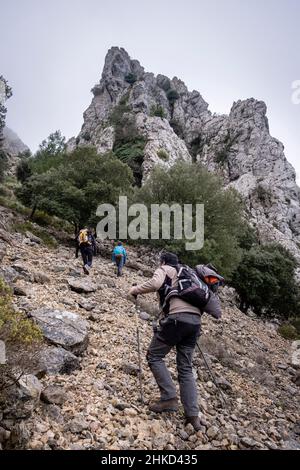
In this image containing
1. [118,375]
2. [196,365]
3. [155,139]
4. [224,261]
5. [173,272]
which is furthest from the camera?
[155,139]

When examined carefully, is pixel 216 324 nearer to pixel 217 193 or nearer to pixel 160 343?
pixel 160 343

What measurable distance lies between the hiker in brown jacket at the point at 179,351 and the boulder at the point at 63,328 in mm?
1680

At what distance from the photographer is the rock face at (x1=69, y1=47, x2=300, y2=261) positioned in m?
45.8

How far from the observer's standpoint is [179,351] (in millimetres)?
4309

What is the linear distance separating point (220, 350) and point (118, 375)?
156 inches

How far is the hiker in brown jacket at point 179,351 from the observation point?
409 centimetres

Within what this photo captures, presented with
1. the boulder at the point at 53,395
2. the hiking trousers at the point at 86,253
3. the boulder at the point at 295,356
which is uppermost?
the hiking trousers at the point at 86,253

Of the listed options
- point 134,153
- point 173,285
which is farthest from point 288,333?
point 134,153

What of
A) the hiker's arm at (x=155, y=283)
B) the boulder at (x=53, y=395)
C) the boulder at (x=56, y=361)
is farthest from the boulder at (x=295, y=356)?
the boulder at (x=53, y=395)

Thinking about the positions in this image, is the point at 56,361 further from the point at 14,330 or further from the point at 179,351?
the point at 179,351

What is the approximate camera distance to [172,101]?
7894cm

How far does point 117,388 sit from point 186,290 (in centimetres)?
203

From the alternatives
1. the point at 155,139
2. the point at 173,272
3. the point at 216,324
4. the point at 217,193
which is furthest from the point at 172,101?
the point at 173,272

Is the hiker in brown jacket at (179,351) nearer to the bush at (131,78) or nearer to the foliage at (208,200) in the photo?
the foliage at (208,200)
